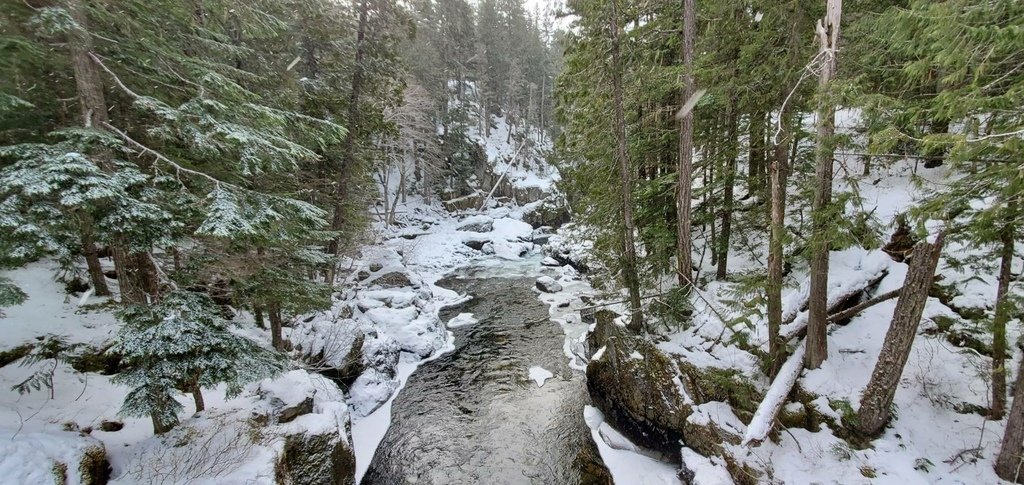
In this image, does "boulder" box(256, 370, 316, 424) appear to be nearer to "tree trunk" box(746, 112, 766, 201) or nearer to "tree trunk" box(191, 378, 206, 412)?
"tree trunk" box(191, 378, 206, 412)

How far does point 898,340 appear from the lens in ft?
18.0

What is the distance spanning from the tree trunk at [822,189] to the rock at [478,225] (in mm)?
25910

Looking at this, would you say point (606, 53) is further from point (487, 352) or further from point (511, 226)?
point (511, 226)

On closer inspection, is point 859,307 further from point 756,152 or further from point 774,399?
point 756,152

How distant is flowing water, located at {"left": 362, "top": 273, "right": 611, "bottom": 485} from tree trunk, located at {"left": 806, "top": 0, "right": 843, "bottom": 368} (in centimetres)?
452

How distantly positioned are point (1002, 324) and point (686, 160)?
16.9ft

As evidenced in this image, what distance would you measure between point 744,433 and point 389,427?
7.28 m

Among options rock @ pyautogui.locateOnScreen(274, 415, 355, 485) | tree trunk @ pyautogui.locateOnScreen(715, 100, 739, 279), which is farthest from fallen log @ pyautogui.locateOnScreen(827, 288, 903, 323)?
rock @ pyautogui.locateOnScreen(274, 415, 355, 485)

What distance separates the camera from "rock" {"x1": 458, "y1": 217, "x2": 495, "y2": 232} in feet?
103

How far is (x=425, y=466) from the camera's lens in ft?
25.6

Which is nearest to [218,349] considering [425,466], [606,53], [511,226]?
[425,466]

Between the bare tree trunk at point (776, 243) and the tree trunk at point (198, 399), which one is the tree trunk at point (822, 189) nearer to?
the bare tree trunk at point (776, 243)

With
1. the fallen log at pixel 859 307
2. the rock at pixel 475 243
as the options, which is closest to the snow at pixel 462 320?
the fallen log at pixel 859 307

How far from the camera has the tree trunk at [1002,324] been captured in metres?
4.77
